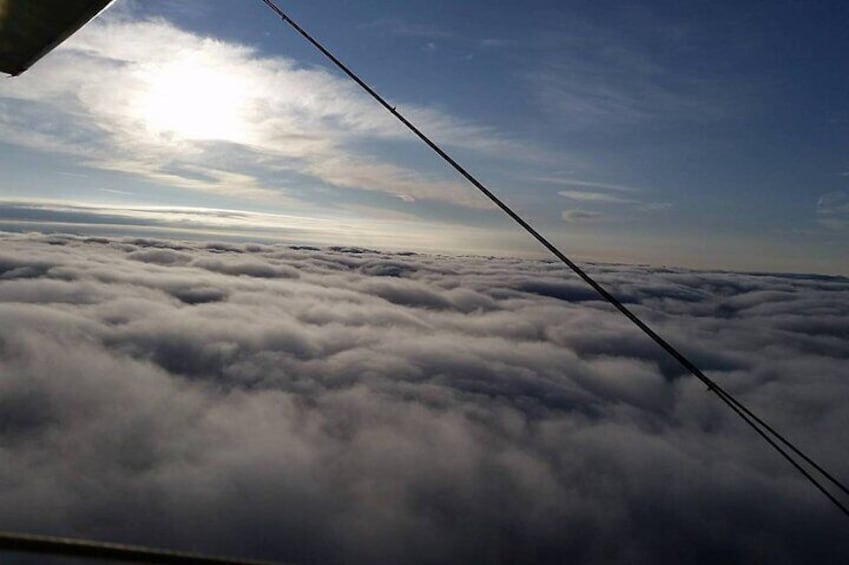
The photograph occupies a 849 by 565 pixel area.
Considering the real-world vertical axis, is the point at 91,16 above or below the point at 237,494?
above

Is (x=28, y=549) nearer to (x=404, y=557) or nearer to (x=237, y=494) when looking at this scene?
(x=404, y=557)

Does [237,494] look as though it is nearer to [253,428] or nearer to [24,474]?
[253,428]

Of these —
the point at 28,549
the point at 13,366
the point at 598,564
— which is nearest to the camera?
the point at 28,549

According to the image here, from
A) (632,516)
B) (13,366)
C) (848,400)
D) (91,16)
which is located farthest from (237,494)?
(848,400)

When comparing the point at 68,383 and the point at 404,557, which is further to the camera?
the point at 68,383

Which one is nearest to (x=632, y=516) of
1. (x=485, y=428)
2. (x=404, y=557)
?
(x=485, y=428)

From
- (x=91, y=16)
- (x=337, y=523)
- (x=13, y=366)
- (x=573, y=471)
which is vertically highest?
(x=91, y=16)

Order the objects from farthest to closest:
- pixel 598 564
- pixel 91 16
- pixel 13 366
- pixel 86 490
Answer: pixel 13 366 → pixel 86 490 → pixel 598 564 → pixel 91 16
